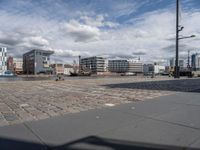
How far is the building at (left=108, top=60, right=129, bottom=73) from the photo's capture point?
142 metres

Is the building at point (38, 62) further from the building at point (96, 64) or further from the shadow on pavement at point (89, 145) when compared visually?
the shadow on pavement at point (89, 145)

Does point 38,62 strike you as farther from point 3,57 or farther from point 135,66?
point 135,66

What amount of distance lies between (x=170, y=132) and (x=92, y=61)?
399 feet

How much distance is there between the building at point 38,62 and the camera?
105 m

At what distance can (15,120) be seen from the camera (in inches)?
215

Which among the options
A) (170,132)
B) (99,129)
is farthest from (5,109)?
(170,132)

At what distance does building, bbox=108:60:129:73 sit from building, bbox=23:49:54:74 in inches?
1819

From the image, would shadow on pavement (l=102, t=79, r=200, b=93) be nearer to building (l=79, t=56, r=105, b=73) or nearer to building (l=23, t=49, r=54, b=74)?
building (l=23, t=49, r=54, b=74)

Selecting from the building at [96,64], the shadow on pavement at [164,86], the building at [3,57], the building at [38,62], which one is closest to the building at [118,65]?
the building at [96,64]

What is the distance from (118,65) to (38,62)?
59.6m

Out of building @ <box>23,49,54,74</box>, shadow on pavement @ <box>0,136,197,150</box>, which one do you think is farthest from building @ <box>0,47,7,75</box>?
shadow on pavement @ <box>0,136,197,150</box>

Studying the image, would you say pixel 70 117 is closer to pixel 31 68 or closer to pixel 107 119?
pixel 107 119

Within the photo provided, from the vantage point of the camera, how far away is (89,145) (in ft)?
12.5

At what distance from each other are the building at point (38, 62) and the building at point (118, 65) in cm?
4619
